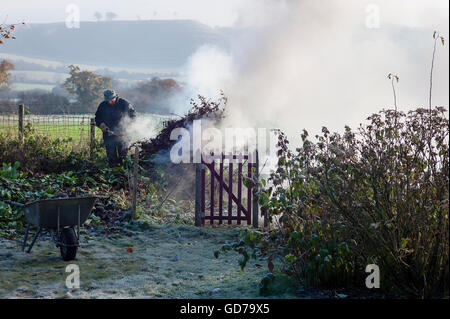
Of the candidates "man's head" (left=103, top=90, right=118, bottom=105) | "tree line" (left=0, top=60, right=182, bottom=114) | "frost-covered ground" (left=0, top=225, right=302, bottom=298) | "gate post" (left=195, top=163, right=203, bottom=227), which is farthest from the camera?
"tree line" (left=0, top=60, right=182, bottom=114)

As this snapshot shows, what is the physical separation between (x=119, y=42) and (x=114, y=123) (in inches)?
4618

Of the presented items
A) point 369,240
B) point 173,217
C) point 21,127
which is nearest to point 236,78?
point 21,127

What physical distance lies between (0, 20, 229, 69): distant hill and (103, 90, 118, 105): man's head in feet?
312

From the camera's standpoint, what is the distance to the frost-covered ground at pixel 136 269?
551 centimetres

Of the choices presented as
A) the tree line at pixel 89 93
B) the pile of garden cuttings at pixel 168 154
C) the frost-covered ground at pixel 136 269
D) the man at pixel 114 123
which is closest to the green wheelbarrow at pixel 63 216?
the frost-covered ground at pixel 136 269

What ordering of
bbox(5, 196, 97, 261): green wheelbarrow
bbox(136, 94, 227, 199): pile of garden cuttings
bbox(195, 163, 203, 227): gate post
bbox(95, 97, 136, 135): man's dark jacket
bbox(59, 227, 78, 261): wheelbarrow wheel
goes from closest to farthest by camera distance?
bbox(5, 196, 97, 261): green wheelbarrow < bbox(59, 227, 78, 261): wheelbarrow wheel < bbox(195, 163, 203, 227): gate post < bbox(136, 94, 227, 199): pile of garden cuttings < bbox(95, 97, 136, 135): man's dark jacket

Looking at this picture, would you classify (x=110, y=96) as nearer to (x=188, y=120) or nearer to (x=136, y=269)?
(x=188, y=120)

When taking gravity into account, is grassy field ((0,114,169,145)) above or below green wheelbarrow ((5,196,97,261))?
above

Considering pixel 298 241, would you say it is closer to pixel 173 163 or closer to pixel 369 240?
pixel 369 240

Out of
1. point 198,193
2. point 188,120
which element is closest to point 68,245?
point 198,193

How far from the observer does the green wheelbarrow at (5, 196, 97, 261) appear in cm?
639

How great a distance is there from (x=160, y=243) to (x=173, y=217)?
71.2 inches

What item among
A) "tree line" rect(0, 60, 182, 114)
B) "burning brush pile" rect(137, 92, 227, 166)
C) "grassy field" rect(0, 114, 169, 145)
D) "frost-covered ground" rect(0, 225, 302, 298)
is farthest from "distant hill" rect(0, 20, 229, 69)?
"frost-covered ground" rect(0, 225, 302, 298)

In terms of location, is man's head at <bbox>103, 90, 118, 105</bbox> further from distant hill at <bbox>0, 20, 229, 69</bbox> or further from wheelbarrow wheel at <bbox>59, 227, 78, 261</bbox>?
distant hill at <bbox>0, 20, 229, 69</bbox>
